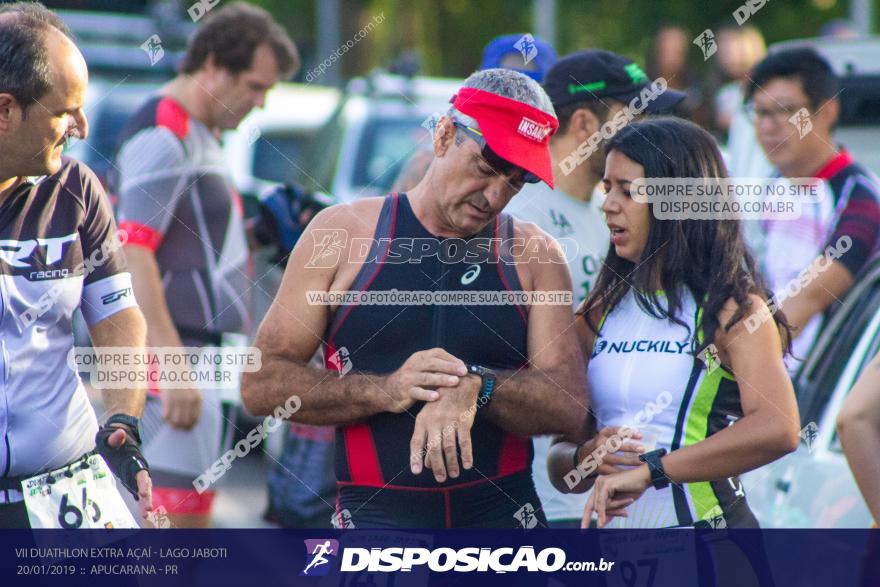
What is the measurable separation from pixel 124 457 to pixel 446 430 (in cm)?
88

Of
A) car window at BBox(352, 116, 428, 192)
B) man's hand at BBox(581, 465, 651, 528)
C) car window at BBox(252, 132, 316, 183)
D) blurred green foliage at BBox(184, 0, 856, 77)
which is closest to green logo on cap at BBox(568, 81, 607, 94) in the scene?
man's hand at BBox(581, 465, 651, 528)

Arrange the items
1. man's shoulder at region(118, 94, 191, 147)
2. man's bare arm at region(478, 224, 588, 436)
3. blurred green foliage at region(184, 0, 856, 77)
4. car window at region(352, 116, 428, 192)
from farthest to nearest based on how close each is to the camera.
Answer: blurred green foliage at region(184, 0, 856, 77) < car window at region(352, 116, 428, 192) < man's shoulder at region(118, 94, 191, 147) < man's bare arm at region(478, 224, 588, 436)

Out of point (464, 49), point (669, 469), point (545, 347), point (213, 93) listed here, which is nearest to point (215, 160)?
point (213, 93)

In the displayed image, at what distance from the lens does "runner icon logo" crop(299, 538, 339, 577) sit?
12.1 feet

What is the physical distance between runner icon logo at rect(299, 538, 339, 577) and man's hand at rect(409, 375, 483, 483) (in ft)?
1.36

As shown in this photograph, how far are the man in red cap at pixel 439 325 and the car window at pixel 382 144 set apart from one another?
5.80 metres

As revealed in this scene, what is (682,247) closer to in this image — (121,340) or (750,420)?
(750,420)

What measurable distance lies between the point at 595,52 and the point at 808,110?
1.36 m

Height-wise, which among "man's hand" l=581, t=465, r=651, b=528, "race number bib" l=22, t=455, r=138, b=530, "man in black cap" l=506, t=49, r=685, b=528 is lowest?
"race number bib" l=22, t=455, r=138, b=530

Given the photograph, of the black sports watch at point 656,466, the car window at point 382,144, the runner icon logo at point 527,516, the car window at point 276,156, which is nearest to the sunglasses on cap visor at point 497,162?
the black sports watch at point 656,466

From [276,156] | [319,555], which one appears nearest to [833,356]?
[319,555]

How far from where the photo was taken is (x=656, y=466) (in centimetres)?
347

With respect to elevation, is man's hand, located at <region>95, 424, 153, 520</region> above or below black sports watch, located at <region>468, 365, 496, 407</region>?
below

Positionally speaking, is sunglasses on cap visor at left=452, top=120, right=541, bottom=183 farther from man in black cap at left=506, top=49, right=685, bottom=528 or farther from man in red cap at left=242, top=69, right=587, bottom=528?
man in black cap at left=506, top=49, right=685, bottom=528
